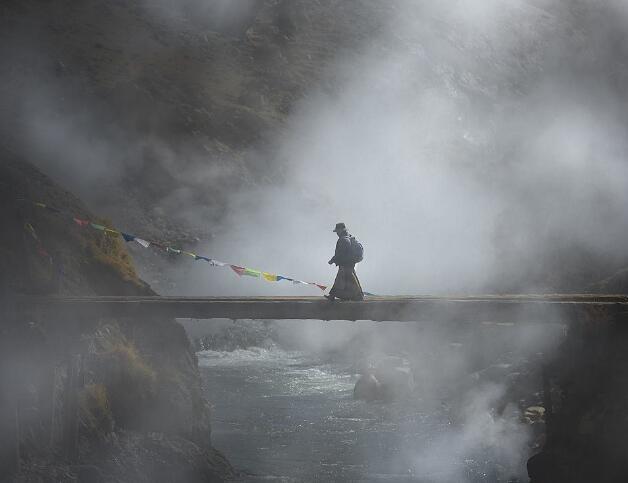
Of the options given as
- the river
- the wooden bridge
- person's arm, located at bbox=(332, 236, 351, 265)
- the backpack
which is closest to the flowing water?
the river

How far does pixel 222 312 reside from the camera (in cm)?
1495

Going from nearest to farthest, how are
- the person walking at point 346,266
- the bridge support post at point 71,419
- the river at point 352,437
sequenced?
the person walking at point 346,266, the bridge support post at point 71,419, the river at point 352,437

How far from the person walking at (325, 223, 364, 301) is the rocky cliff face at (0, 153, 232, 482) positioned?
6.31 metres

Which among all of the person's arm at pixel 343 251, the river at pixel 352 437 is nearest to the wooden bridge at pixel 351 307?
the person's arm at pixel 343 251

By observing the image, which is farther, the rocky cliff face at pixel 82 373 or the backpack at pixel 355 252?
the rocky cliff face at pixel 82 373

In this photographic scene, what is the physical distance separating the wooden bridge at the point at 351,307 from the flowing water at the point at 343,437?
779 centimetres

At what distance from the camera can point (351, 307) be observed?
14078 millimetres

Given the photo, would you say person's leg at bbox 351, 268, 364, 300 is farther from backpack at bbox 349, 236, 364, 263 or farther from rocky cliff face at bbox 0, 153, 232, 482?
rocky cliff face at bbox 0, 153, 232, 482

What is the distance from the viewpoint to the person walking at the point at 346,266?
14172 mm

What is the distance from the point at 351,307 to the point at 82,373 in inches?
280

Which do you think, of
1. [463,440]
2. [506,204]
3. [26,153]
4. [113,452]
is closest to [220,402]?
[463,440]

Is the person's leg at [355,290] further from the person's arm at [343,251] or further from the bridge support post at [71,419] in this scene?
the bridge support post at [71,419]

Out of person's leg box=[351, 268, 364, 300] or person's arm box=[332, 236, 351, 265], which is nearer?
person's arm box=[332, 236, 351, 265]

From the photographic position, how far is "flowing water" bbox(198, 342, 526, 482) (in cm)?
2105
